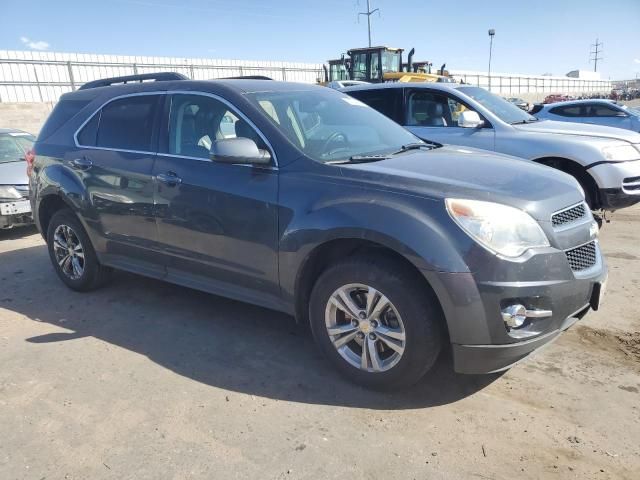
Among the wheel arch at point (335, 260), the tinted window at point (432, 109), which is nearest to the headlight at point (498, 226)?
the wheel arch at point (335, 260)

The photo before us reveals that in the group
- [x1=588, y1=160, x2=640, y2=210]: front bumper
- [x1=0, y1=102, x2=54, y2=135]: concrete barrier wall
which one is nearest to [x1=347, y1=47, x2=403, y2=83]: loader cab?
[x1=0, y1=102, x2=54, y2=135]: concrete barrier wall

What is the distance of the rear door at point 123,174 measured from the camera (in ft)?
13.6

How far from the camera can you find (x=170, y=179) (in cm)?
388

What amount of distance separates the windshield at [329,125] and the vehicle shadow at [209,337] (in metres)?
1.43

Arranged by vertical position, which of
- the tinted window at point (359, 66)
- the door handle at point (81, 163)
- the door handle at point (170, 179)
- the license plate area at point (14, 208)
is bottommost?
the license plate area at point (14, 208)

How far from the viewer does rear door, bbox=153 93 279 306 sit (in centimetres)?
343

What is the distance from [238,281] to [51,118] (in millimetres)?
2980

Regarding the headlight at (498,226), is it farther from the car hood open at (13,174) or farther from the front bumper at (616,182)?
the car hood open at (13,174)

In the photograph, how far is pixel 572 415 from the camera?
2.84 m

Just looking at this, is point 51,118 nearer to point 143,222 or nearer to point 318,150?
point 143,222

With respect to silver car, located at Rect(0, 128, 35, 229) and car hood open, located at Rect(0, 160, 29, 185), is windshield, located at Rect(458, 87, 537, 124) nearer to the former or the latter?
silver car, located at Rect(0, 128, 35, 229)

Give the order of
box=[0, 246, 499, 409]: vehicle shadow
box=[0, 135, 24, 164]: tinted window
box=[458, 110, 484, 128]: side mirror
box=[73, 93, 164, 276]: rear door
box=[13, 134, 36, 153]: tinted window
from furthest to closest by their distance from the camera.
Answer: box=[13, 134, 36, 153]: tinted window, box=[0, 135, 24, 164]: tinted window, box=[458, 110, 484, 128]: side mirror, box=[73, 93, 164, 276]: rear door, box=[0, 246, 499, 409]: vehicle shadow

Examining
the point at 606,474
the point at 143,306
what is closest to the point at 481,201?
the point at 606,474

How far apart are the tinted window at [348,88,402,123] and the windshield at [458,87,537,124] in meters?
0.86
